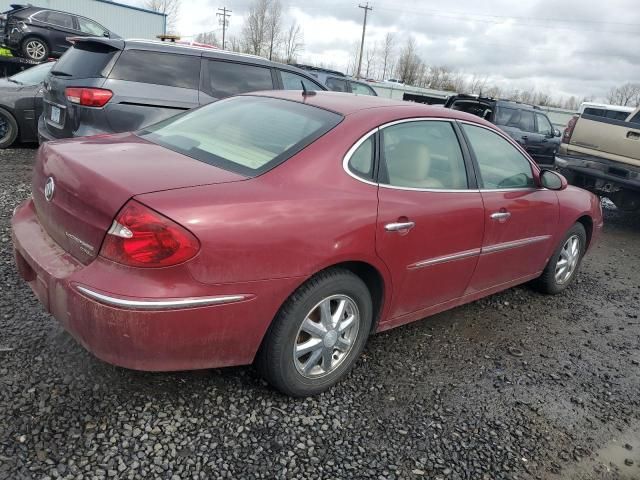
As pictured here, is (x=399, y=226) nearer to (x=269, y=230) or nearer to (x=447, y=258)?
(x=447, y=258)

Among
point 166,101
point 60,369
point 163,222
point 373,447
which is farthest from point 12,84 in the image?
point 373,447

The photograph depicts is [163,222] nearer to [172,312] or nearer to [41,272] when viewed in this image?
[172,312]

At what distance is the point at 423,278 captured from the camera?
3.04m

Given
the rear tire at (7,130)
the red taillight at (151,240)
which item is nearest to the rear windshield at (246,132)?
the red taillight at (151,240)

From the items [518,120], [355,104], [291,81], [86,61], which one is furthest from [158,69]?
[518,120]

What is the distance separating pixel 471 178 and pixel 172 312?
2.10 metres

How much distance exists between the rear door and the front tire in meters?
3.76

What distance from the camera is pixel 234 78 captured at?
6289 millimetres

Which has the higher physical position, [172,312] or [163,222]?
[163,222]

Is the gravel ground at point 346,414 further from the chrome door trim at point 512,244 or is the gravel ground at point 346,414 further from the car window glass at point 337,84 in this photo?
the car window glass at point 337,84

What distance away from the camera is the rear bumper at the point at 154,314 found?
6.80 ft

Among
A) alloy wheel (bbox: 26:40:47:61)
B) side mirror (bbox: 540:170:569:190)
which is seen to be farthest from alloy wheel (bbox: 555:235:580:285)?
alloy wheel (bbox: 26:40:47:61)

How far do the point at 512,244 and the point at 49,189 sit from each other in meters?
2.91

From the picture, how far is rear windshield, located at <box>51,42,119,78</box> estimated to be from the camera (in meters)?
5.40
